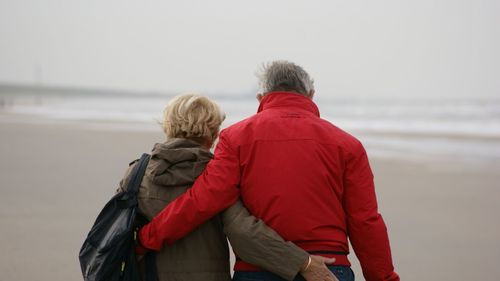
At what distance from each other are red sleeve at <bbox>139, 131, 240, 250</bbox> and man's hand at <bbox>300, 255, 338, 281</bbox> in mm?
387

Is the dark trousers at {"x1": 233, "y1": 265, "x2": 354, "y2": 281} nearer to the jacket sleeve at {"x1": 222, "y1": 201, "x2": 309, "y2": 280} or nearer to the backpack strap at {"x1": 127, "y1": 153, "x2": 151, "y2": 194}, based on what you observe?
the jacket sleeve at {"x1": 222, "y1": 201, "x2": 309, "y2": 280}

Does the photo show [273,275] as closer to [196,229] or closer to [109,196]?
[196,229]

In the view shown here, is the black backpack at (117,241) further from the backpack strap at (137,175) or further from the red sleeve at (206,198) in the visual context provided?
the red sleeve at (206,198)

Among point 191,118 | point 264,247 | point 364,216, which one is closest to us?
point 264,247

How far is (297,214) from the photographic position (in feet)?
8.21

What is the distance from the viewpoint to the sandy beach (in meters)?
4.88

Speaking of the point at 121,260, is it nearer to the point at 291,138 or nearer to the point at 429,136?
the point at 291,138

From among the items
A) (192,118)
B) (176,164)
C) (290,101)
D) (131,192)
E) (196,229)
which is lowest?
(196,229)

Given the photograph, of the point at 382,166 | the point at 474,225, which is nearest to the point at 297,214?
the point at 474,225

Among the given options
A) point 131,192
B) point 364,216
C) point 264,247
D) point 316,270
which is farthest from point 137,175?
point 364,216

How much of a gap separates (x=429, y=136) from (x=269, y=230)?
14337mm

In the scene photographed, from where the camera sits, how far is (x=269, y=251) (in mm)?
2488

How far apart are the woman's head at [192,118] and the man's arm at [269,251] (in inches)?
16.8

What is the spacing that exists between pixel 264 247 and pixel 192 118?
66 centimetres
